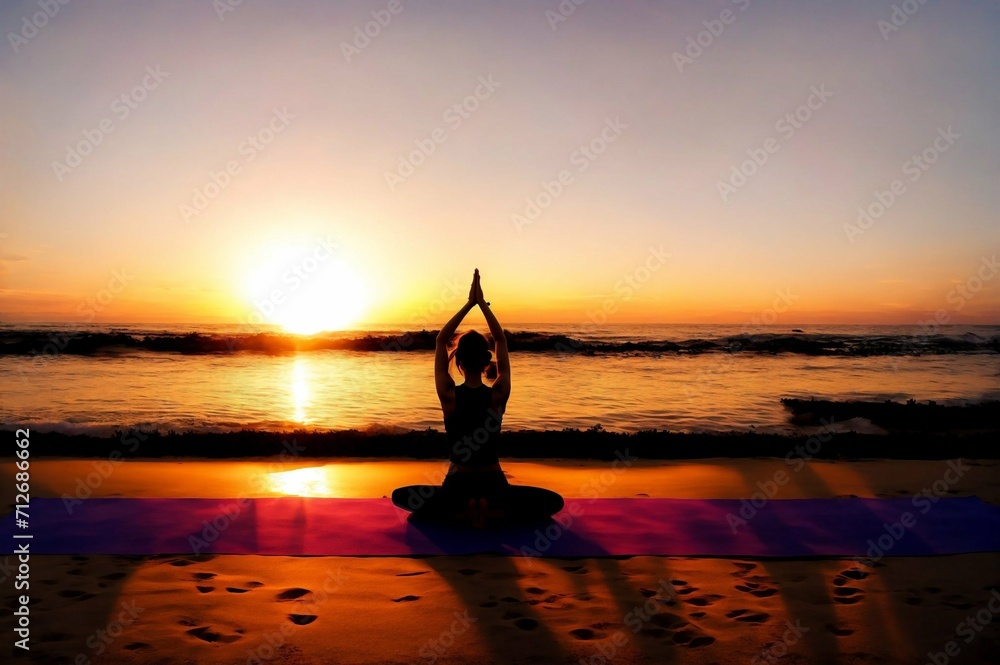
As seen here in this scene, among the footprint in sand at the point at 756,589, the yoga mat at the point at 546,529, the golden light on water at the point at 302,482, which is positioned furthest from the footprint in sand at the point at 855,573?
the golden light on water at the point at 302,482

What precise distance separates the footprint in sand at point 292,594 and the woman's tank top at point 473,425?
4.28 ft

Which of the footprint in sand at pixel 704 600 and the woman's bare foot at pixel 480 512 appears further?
the woman's bare foot at pixel 480 512

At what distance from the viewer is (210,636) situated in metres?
2.77

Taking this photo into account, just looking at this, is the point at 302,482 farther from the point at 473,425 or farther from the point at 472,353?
the point at 472,353

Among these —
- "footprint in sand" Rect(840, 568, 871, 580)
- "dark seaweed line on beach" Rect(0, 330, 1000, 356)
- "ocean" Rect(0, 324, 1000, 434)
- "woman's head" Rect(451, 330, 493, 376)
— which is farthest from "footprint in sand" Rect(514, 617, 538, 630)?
"dark seaweed line on beach" Rect(0, 330, 1000, 356)

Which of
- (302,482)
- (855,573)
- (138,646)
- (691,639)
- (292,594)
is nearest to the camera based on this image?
(138,646)

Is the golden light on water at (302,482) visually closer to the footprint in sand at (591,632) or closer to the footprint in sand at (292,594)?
the footprint in sand at (292,594)

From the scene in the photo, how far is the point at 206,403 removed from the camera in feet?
37.5

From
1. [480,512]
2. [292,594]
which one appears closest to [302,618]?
[292,594]

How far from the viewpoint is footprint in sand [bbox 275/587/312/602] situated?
3162mm

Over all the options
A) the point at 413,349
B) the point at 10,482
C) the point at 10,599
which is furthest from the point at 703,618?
the point at 413,349

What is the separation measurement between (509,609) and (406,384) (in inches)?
464

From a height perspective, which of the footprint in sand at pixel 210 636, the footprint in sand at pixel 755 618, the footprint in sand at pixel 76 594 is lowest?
the footprint in sand at pixel 755 618

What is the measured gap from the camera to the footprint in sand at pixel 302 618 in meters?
2.91
